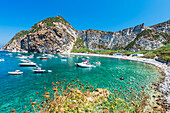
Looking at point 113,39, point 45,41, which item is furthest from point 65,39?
point 113,39

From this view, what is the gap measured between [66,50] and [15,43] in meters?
103

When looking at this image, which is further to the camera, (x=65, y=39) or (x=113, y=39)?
(x=113, y=39)

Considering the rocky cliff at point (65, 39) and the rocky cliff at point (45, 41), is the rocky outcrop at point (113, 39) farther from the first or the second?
the rocky cliff at point (45, 41)

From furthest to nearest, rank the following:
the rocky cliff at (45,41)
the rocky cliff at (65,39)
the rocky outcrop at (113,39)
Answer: the rocky outcrop at (113,39) → the rocky cliff at (45,41) → the rocky cliff at (65,39)

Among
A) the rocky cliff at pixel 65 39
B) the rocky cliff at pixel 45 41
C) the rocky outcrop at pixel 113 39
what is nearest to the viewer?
the rocky cliff at pixel 65 39

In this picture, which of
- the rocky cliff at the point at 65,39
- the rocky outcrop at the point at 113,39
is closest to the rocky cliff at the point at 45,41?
the rocky cliff at the point at 65,39

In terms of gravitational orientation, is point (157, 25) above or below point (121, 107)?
above

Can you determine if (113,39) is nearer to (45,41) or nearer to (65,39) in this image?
(65,39)

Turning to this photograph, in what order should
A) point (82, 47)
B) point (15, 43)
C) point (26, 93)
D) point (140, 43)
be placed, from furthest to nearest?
point (82, 47) < point (15, 43) < point (140, 43) < point (26, 93)

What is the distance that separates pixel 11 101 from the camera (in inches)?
550

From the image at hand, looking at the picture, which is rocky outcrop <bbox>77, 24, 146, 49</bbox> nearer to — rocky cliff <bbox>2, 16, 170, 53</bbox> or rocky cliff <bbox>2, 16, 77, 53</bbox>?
rocky cliff <bbox>2, 16, 170, 53</bbox>

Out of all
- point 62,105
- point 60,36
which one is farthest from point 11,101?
point 60,36

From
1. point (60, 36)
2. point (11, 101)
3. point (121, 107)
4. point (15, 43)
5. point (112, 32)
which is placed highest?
point (112, 32)

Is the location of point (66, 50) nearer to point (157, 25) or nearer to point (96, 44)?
point (96, 44)
